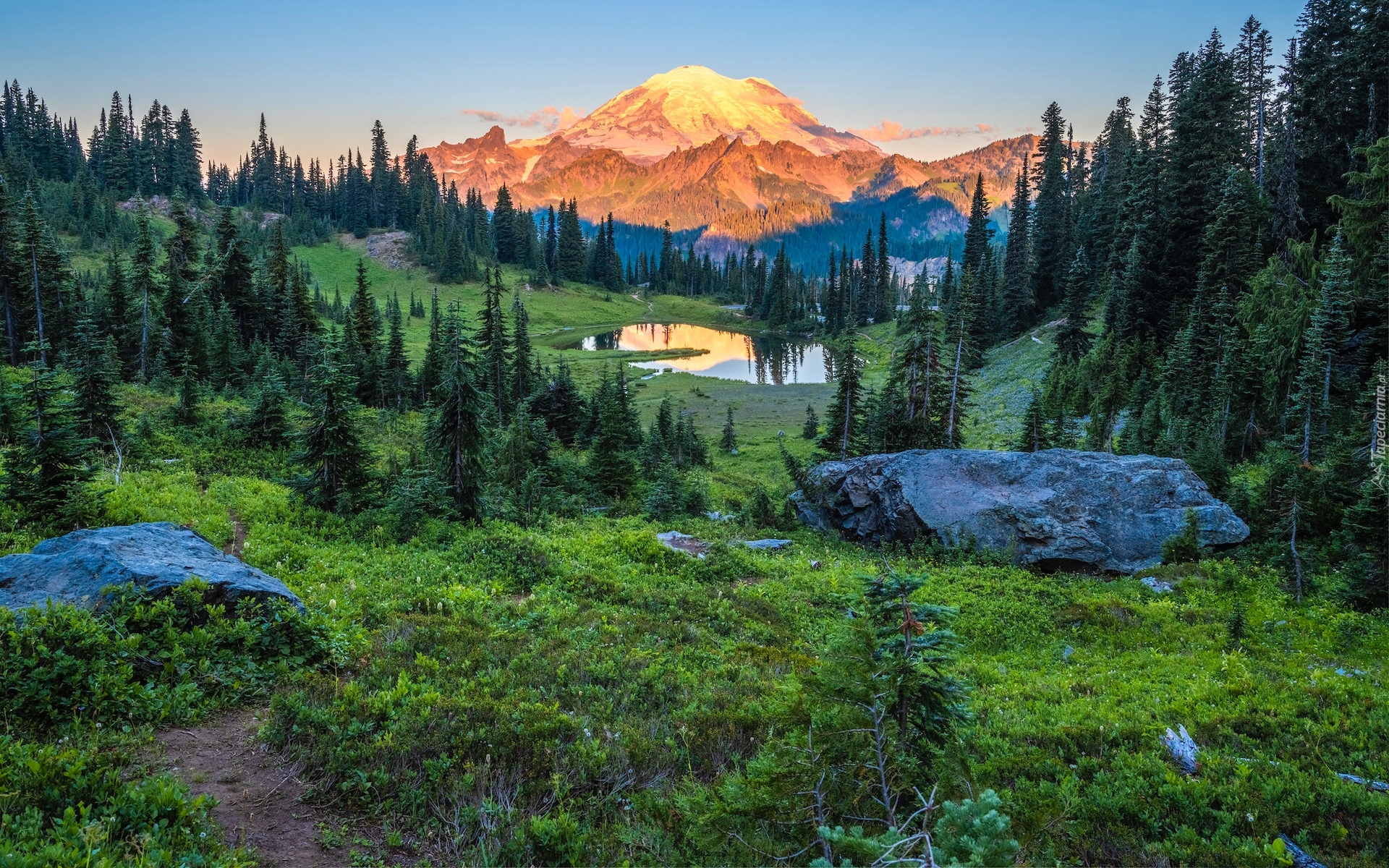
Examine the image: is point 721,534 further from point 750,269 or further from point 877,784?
point 750,269

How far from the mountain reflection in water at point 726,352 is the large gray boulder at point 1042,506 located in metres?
57.6

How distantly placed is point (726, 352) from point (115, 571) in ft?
371

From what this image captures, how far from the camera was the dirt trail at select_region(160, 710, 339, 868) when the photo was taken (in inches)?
231

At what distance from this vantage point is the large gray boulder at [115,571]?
28.7ft

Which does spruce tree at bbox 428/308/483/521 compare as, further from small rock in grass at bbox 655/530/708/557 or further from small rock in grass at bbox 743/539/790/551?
small rock in grass at bbox 743/539/790/551

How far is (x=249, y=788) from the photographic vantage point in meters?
6.64

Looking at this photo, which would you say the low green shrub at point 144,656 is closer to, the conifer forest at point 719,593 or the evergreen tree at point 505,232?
the conifer forest at point 719,593

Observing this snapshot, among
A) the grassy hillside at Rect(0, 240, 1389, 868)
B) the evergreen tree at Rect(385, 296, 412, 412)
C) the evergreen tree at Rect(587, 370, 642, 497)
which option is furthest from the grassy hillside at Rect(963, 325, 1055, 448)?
the evergreen tree at Rect(385, 296, 412, 412)

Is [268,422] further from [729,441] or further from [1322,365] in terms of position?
[1322,365]

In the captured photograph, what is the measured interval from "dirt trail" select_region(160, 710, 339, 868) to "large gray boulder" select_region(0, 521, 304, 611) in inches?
98.6

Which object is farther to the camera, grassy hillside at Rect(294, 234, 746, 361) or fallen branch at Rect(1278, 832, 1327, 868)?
grassy hillside at Rect(294, 234, 746, 361)

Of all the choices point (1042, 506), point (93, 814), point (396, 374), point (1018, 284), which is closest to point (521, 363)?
point (396, 374)

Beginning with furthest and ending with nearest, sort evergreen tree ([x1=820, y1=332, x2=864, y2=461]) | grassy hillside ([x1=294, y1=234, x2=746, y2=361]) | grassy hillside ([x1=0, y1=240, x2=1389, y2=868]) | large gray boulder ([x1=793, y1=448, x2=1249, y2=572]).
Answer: grassy hillside ([x1=294, y1=234, x2=746, y2=361]), evergreen tree ([x1=820, y1=332, x2=864, y2=461]), large gray boulder ([x1=793, y1=448, x2=1249, y2=572]), grassy hillside ([x1=0, y1=240, x2=1389, y2=868])

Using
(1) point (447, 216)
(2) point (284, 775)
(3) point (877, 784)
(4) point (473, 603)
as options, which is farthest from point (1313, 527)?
(1) point (447, 216)
